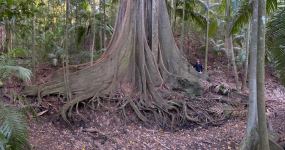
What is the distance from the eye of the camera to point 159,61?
10539mm

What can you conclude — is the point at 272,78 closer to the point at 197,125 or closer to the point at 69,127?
the point at 197,125

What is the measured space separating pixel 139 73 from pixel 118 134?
216cm

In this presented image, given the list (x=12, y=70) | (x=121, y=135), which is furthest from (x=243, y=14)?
(x=12, y=70)

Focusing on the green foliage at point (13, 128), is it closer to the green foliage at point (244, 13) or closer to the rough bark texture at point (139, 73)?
the rough bark texture at point (139, 73)

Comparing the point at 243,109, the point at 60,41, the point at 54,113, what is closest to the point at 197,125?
the point at 243,109

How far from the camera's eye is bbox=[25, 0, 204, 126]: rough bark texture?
9.05 meters

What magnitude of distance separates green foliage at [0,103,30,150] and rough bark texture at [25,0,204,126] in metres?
2.87

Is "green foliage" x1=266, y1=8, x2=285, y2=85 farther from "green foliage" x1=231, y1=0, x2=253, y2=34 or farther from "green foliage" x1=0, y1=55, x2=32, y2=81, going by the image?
"green foliage" x1=0, y1=55, x2=32, y2=81

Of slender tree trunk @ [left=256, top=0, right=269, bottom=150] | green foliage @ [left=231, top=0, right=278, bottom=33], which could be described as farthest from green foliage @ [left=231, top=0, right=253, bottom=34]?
slender tree trunk @ [left=256, top=0, right=269, bottom=150]

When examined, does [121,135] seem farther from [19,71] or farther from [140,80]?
[19,71]

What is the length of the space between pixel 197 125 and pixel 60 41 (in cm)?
690

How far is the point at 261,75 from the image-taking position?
18.7 ft

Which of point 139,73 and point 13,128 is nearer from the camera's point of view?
point 13,128

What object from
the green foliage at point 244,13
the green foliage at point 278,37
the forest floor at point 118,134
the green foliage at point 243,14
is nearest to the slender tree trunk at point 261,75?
the green foliage at point 278,37
